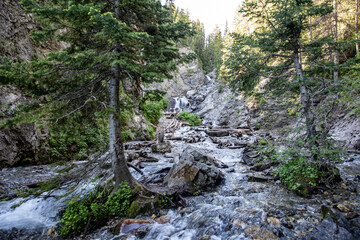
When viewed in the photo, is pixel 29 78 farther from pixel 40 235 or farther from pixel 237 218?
pixel 237 218

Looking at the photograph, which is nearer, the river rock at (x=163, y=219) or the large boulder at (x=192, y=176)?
the river rock at (x=163, y=219)

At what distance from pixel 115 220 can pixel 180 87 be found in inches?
1899

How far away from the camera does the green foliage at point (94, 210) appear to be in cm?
436

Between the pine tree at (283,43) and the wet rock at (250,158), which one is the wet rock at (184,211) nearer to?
the pine tree at (283,43)

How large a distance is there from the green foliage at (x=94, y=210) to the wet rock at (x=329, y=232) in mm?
4720

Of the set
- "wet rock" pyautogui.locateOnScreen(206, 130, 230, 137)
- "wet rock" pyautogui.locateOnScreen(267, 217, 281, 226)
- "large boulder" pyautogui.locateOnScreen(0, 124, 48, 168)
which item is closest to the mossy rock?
"wet rock" pyautogui.locateOnScreen(267, 217, 281, 226)

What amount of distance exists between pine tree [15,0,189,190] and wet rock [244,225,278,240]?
355cm

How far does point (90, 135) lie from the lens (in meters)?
12.1

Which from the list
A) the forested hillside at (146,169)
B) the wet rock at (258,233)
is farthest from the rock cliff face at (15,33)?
the wet rock at (258,233)

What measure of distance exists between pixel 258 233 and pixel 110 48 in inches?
252

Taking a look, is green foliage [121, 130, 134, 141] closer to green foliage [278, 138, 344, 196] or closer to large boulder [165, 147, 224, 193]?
large boulder [165, 147, 224, 193]

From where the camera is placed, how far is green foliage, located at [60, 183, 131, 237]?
436cm

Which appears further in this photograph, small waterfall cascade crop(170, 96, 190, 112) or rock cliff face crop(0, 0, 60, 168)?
small waterfall cascade crop(170, 96, 190, 112)

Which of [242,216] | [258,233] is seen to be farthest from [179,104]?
[258,233]
